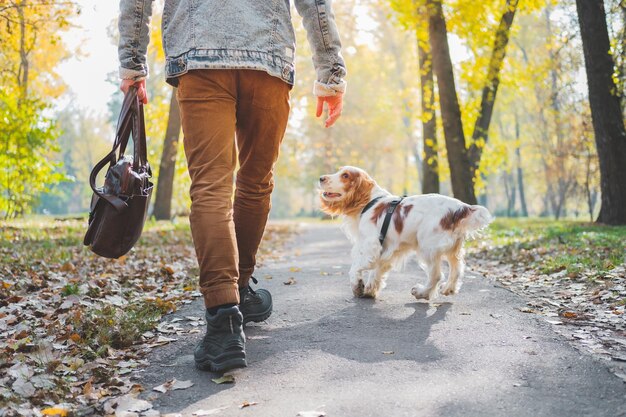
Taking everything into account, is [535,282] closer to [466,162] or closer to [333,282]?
[333,282]

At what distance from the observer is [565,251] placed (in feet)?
25.0

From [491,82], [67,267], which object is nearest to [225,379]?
[67,267]

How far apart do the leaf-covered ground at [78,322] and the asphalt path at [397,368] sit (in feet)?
0.75

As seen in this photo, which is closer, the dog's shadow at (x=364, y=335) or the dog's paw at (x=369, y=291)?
the dog's shadow at (x=364, y=335)

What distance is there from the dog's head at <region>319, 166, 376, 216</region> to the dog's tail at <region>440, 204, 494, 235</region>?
2.75ft

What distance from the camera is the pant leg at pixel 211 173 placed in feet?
10.2

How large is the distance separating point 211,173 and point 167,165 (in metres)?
14.4

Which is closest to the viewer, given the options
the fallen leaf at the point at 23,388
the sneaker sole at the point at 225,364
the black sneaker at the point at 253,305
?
A: the fallen leaf at the point at 23,388

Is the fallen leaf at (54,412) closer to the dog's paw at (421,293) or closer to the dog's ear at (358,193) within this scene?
the dog's paw at (421,293)

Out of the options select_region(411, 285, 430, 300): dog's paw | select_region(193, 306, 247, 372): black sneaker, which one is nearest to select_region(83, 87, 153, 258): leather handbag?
select_region(193, 306, 247, 372): black sneaker

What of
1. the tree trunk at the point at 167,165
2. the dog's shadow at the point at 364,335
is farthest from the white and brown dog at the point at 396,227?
the tree trunk at the point at 167,165

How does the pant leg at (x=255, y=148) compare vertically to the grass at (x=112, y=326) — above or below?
above

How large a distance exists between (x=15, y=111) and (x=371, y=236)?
10470mm

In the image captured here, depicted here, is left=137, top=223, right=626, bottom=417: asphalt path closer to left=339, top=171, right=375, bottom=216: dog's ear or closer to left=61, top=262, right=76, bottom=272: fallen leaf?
left=339, top=171, right=375, bottom=216: dog's ear
